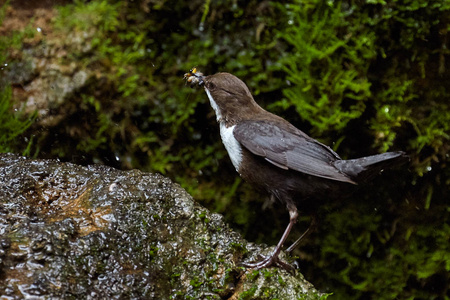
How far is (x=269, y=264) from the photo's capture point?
9.35ft

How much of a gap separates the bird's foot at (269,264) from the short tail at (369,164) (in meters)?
0.69

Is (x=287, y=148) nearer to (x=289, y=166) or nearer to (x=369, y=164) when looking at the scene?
(x=289, y=166)

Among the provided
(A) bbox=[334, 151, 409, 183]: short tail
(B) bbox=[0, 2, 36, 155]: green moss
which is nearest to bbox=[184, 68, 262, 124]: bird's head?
(A) bbox=[334, 151, 409, 183]: short tail

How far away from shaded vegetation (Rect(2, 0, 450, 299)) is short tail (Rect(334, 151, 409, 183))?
3.44ft

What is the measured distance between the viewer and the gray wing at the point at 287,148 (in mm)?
3020

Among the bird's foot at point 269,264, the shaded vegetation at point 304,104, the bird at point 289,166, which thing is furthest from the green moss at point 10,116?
the bird's foot at point 269,264

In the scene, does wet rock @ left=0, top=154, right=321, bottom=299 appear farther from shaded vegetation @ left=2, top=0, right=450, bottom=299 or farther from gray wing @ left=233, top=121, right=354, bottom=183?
shaded vegetation @ left=2, top=0, right=450, bottom=299

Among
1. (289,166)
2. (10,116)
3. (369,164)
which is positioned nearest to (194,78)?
(289,166)

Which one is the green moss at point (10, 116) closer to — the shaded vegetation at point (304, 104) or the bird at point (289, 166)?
the shaded vegetation at point (304, 104)

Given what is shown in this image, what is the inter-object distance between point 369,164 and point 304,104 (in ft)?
4.16

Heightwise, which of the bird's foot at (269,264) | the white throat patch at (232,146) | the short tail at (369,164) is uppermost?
the short tail at (369,164)

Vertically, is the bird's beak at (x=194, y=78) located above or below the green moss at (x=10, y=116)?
above

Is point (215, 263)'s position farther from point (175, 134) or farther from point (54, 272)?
point (175, 134)

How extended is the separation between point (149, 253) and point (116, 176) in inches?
25.7
